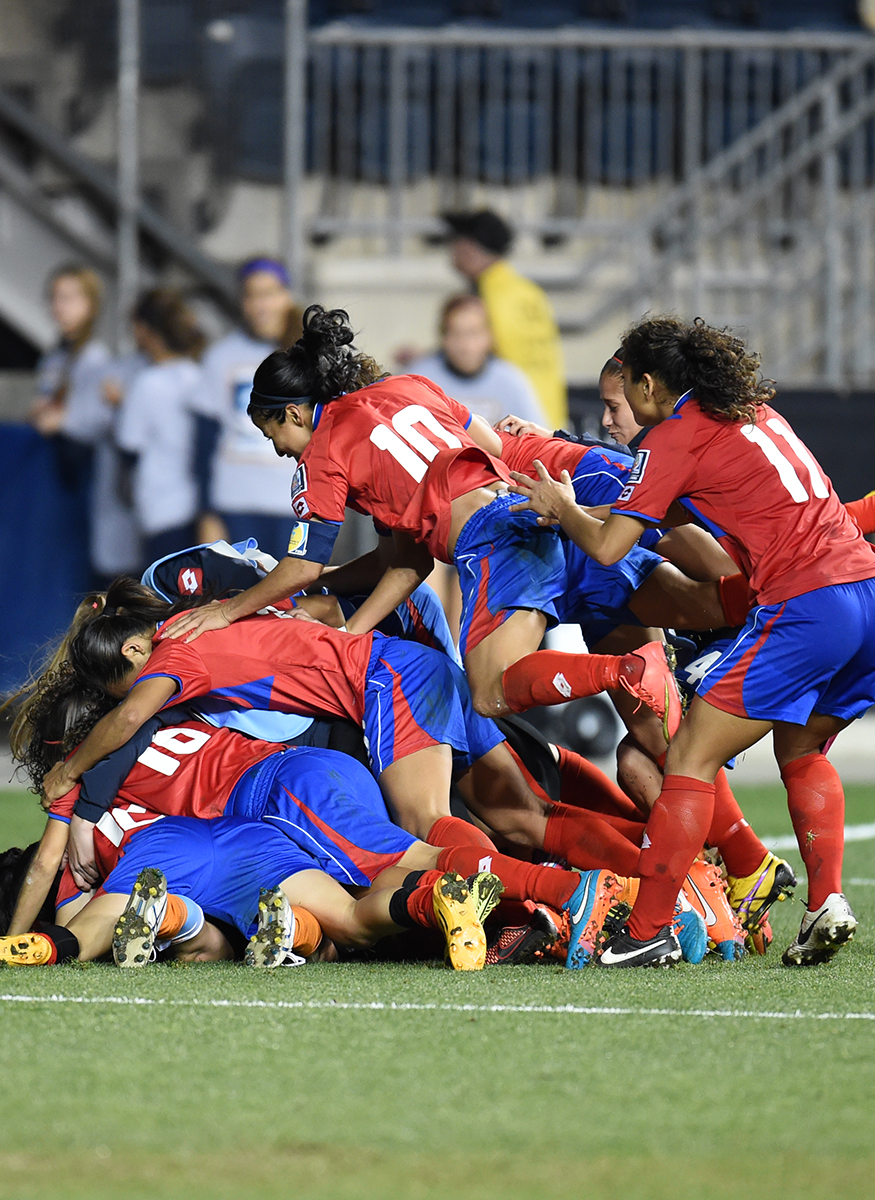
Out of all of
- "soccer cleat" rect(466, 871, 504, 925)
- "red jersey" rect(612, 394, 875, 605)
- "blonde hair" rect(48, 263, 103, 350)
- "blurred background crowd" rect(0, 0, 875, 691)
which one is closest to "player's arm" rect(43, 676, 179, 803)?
"soccer cleat" rect(466, 871, 504, 925)

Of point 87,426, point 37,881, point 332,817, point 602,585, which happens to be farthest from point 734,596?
point 87,426

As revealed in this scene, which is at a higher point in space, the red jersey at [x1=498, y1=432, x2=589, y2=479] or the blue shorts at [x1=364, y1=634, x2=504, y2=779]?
the red jersey at [x1=498, y1=432, x2=589, y2=479]

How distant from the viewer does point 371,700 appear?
4.59m

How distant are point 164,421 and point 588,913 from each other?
5682 millimetres

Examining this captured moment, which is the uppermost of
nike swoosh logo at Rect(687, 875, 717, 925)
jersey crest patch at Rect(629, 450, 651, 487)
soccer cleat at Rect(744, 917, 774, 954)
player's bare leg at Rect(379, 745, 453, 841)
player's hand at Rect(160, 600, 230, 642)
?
jersey crest patch at Rect(629, 450, 651, 487)

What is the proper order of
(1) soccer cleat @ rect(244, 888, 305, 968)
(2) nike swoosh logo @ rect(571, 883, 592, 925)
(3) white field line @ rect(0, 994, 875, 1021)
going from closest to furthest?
(3) white field line @ rect(0, 994, 875, 1021), (1) soccer cleat @ rect(244, 888, 305, 968), (2) nike swoosh logo @ rect(571, 883, 592, 925)

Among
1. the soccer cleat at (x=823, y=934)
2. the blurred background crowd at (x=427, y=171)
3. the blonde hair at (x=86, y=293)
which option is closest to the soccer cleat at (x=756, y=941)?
the soccer cleat at (x=823, y=934)

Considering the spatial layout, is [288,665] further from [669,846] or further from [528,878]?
[669,846]

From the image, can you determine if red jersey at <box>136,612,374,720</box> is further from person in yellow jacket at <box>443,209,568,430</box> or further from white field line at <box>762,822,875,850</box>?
person in yellow jacket at <box>443,209,568,430</box>

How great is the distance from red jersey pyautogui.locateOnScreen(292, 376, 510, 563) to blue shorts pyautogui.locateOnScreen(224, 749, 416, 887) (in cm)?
78

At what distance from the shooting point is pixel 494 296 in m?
9.52

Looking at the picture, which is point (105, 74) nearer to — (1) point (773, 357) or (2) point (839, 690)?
(1) point (773, 357)

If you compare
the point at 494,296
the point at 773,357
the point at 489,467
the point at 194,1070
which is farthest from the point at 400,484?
the point at 773,357

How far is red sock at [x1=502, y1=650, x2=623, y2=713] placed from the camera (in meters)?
4.31
